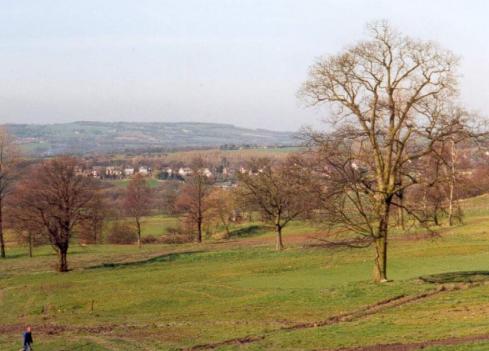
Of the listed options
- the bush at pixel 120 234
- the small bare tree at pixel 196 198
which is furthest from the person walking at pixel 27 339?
the bush at pixel 120 234

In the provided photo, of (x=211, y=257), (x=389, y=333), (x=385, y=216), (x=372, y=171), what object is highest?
(x=372, y=171)

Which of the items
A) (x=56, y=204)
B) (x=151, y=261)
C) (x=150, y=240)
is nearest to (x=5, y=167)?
(x=56, y=204)

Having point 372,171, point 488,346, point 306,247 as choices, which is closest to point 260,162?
point 306,247

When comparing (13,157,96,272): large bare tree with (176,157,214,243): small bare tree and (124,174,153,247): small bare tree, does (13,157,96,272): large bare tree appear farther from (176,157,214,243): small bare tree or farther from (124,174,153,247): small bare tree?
(176,157,214,243): small bare tree

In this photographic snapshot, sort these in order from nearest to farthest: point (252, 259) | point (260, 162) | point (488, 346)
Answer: point (488, 346)
point (252, 259)
point (260, 162)

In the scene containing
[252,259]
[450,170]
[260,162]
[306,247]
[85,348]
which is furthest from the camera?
[260,162]

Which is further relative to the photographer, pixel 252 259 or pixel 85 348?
pixel 252 259

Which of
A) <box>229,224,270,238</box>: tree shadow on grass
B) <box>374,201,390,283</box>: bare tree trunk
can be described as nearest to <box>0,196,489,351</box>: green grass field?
<box>374,201,390,283</box>: bare tree trunk

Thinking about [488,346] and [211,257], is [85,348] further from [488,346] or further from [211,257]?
[211,257]

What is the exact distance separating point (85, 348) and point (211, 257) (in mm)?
38693

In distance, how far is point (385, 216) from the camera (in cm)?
3325

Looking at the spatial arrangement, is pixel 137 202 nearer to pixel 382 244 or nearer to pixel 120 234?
pixel 120 234

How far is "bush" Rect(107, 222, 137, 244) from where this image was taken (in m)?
101

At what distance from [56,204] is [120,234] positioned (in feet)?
140
